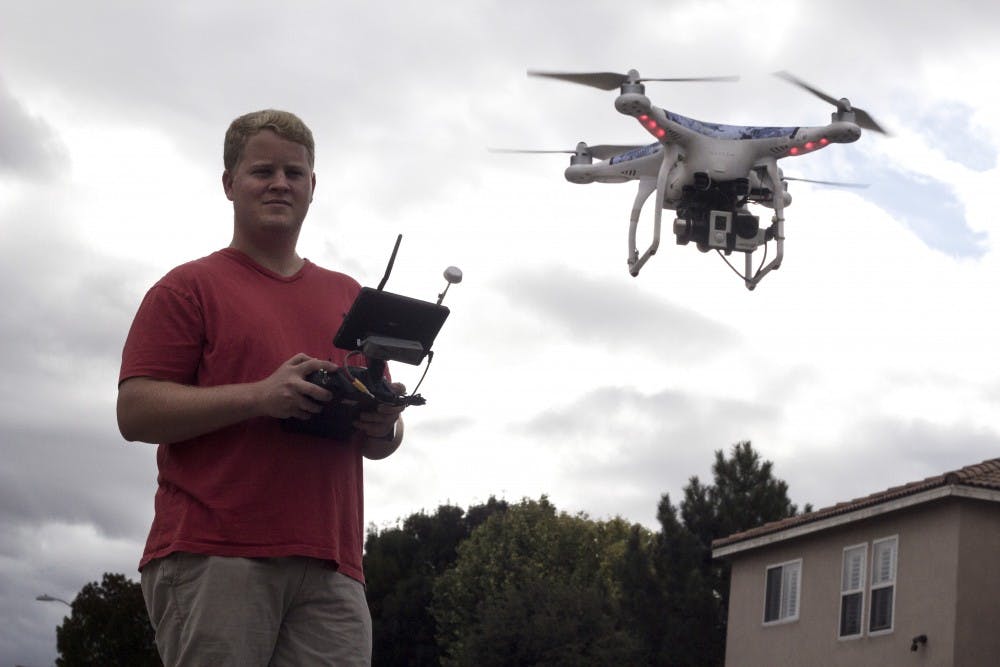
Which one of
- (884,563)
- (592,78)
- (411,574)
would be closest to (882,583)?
(884,563)

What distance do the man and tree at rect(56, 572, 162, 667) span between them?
129 ft

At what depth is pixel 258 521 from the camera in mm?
3316

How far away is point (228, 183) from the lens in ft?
12.2

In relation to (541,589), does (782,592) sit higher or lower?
lower

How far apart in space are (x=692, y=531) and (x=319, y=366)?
47.0m

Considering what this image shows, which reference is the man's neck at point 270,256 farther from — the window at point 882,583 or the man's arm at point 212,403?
the window at point 882,583

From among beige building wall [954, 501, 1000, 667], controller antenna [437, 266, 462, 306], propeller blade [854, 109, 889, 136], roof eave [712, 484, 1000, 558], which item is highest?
propeller blade [854, 109, 889, 136]

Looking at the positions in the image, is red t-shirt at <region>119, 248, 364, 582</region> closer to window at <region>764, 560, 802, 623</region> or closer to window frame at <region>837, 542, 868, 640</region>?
window frame at <region>837, 542, 868, 640</region>

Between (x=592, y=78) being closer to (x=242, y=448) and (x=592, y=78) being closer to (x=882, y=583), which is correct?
(x=882, y=583)

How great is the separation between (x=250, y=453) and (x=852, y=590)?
25206 millimetres

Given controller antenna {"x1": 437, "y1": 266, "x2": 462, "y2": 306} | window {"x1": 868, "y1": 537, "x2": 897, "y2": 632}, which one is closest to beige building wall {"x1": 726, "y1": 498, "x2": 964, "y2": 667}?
window {"x1": 868, "y1": 537, "x2": 897, "y2": 632}

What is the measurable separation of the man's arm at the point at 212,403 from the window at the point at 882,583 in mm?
24159

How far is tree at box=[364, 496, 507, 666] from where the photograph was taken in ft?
195

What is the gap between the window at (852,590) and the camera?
27.0 m
